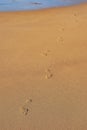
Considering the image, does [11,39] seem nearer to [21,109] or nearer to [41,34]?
[41,34]

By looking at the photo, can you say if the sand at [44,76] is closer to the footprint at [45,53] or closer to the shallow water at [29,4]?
the footprint at [45,53]

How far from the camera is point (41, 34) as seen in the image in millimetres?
7883

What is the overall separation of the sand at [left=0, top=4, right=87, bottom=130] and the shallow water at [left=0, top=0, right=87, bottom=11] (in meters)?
3.78

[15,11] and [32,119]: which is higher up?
[32,119]

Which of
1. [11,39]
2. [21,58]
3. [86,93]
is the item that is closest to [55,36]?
[11,39]

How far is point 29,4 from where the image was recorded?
13.1 m

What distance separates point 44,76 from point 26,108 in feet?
3.36

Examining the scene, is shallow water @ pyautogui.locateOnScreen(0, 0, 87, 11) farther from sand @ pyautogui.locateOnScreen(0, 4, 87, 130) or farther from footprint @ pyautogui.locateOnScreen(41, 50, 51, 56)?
footprint @ pyautogui.locateOnScreen(41, 50, 51, 56)

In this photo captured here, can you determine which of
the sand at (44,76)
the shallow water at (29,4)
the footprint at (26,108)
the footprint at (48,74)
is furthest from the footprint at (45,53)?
the shallow water at (29,4)

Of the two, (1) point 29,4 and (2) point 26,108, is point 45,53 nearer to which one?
(2) point 26,108

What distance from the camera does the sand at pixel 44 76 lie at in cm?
423

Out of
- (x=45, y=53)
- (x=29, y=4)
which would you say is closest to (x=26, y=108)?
(x=45, y=53)

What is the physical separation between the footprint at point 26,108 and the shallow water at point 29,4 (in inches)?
317

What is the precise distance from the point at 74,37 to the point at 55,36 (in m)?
0.39
